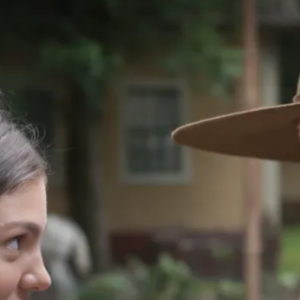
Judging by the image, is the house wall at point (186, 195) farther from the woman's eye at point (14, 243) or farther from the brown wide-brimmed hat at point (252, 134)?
the woman's eye at point (14, 243)

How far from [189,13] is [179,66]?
478 millimetres

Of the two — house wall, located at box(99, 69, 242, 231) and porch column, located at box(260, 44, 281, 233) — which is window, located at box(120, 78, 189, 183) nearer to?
house wall, located at box(99, 69, 242, 231)

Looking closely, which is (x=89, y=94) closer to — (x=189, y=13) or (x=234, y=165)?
(x=189, y=13)

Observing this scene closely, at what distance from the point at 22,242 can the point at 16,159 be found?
0.42 ft

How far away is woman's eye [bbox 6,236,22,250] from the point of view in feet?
4.44

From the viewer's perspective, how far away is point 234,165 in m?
13.3

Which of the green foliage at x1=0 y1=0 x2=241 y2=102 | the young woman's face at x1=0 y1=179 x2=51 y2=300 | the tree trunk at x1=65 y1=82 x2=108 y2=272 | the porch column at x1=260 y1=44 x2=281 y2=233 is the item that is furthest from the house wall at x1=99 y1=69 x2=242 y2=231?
the young woman's face at x1=0 y1=179 x2=51 y2=300

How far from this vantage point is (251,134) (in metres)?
2.45

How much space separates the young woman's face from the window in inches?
447

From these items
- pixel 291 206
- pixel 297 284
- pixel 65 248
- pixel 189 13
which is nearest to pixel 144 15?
pixel 189 13

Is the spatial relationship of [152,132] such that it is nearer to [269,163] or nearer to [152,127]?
[152,127]

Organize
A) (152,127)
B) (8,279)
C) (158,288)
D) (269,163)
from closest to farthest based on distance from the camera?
(8,279), (158,288), (152,127), (269,163)

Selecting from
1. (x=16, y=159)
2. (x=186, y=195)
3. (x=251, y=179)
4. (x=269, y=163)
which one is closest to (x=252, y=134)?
(x=16, y=159)

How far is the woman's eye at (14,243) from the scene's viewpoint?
4.44ft
